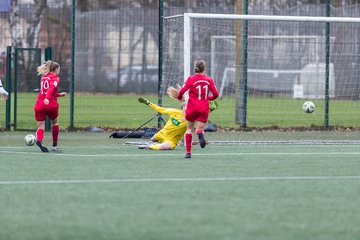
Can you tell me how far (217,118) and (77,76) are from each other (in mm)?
3598

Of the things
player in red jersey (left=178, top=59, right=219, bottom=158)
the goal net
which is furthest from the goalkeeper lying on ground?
the goal net

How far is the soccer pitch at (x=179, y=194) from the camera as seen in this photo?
27.0ft

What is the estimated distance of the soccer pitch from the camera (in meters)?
8.23

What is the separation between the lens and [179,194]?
10.3 m

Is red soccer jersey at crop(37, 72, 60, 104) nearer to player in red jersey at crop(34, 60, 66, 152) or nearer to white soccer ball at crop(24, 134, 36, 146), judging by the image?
player in red jersey at crop(34, 60, 66, 152)

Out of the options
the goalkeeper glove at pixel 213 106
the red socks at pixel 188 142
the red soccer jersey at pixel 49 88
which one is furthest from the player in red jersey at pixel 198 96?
the red soccer jersey at pixel 49 88

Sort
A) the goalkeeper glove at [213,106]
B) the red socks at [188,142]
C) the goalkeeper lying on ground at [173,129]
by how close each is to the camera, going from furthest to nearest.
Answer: the goalkeeper glove at [213,106], the goalkeeper lying on ground at [173,129], the red socks at [188,142]

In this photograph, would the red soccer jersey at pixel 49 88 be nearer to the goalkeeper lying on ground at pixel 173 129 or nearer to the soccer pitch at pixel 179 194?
the soccer pitch at pixel 179 194

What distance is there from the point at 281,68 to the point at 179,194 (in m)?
14.0

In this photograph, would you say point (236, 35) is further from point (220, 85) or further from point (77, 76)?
point (77, 76)

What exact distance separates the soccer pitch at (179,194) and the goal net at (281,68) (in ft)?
21.2

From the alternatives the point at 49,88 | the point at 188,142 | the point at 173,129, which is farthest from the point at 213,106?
the point at 49,88

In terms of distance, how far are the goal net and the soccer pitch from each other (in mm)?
6474

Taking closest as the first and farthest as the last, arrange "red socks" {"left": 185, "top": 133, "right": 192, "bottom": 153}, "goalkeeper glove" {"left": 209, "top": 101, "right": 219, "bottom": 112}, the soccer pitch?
the soccer pitch < "red socks" {"left": 185, "top": 133, "right": 192, "bottom": 153} < "goalkeeper glove" {"left": 209, "top": 101, "right": 219, "bottom": 112}
